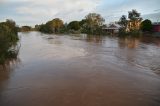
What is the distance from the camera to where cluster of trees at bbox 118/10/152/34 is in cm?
4875

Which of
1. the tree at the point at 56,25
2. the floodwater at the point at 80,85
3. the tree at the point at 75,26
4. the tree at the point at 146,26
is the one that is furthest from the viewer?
the tree at the point at 56,25

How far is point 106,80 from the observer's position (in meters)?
11.4

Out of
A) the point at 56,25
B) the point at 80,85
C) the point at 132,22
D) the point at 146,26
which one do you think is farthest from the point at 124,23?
the point at 80,85

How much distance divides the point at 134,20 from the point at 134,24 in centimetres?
89

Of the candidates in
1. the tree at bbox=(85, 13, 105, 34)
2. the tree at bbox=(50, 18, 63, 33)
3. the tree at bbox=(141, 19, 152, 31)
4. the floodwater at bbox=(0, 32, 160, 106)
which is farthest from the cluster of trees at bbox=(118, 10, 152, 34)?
the tree at bbox=(50, 18, 63, 33)

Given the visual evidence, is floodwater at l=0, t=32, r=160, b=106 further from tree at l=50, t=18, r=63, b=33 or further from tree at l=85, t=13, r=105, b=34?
tree at l=50, t=18, r=63, b=33

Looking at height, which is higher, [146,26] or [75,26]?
[146,26]

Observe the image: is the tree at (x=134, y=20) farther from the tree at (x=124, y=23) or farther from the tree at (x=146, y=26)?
the tree at (x=146, y=26)

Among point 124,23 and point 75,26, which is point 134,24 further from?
point 75,26

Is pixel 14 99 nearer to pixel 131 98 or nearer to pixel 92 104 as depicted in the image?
pixel 92 104

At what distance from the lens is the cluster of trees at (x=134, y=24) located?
A: 160ft

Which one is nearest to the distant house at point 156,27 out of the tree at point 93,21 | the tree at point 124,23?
the tree at point 124,23

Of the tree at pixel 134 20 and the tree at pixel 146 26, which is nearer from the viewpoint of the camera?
the tree at pixel 134 20

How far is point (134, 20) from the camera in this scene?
4903cm
